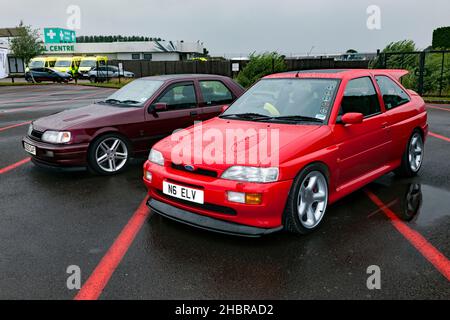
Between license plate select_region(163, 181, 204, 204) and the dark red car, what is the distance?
2453 mm

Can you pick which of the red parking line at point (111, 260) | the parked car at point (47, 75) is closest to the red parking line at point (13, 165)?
the red parking line at point (111, 260)

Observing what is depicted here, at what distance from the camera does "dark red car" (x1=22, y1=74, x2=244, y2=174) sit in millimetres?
5777

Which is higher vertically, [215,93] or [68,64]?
[68,64]

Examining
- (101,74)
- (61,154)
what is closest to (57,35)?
(101,74)

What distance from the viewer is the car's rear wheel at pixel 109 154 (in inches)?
234

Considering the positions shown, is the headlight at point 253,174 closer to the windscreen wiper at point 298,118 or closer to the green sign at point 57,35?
the windscreen wiper at point 298,118

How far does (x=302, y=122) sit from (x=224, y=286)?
196 centimetres

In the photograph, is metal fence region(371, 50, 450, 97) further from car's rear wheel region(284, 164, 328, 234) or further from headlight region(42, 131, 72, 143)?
headlight region(42, 131, 72, 143)

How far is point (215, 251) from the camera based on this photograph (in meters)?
3.57

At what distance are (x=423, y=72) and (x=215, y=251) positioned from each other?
644 inches

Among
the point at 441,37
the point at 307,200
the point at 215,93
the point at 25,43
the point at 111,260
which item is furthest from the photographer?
the point at 25,43

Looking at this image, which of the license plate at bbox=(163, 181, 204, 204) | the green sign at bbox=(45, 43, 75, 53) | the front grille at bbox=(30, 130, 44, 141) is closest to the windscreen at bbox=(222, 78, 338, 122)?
the license plate at bbox=(163, 181, 204, 204)

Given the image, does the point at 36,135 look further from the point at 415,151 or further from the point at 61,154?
the point at 415,151
